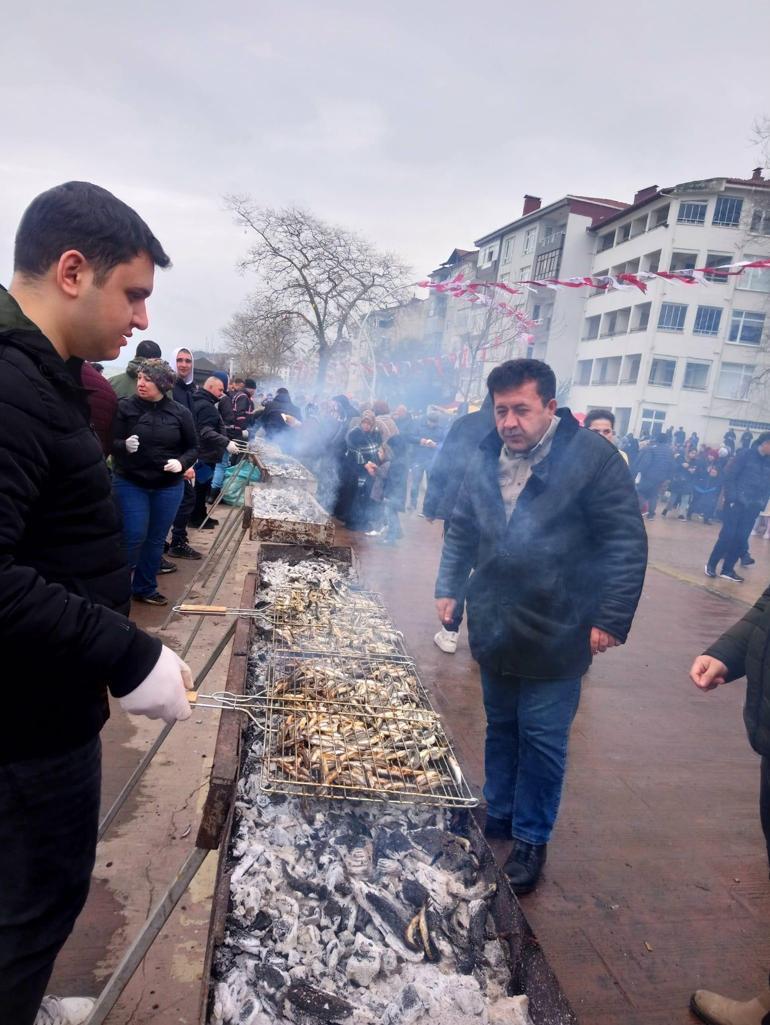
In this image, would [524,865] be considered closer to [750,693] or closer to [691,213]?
[750,693]

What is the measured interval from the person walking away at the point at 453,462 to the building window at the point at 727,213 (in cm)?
3252

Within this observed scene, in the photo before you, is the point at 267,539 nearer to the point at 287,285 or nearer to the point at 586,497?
the point at 586,497

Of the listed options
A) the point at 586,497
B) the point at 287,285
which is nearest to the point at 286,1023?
the point at 586,497

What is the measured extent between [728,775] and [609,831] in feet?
4.11

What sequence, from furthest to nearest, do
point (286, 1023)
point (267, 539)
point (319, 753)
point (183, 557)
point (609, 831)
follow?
point (183, 557) → point (267, 539) → point (609, 831) → point (319, 753) → point (286, 1023)

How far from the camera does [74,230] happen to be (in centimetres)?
141

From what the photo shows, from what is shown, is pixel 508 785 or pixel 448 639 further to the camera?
pixel 448 639

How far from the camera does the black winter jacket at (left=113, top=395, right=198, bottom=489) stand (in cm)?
529

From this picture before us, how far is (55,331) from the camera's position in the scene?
1.47 m

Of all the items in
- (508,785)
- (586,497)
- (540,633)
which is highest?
(586,497)

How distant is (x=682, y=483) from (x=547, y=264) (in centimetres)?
2692

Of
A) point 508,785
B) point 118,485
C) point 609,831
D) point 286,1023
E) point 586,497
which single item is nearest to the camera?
point 286,1023

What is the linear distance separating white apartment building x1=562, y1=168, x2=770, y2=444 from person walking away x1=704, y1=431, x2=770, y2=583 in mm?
24081

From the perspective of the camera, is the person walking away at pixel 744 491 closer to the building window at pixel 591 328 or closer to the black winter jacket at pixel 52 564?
the black winter jacket at pixel 52 564
